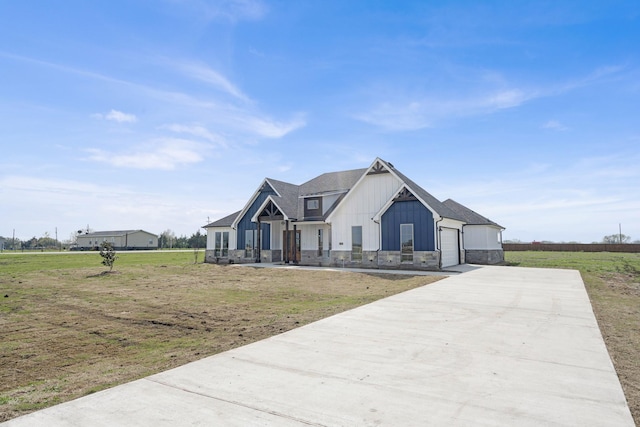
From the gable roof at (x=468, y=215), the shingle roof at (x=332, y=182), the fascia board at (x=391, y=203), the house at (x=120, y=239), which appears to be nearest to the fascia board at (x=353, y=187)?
the fascia board at (x=391, y=203)

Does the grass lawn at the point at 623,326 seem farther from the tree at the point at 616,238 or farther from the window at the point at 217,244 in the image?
the tree at the point at 616,238

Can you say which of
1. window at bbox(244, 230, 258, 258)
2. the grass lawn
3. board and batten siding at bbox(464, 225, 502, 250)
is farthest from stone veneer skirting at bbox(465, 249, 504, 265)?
window at bbox(244, 230, 258, 258)

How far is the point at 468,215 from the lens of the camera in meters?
27.9

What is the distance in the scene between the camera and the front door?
26.0m

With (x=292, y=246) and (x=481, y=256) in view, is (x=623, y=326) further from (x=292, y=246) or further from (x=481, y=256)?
(x=292, y=246)

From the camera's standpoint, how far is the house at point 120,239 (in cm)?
7044

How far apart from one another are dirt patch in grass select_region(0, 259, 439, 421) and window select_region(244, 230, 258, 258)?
12.2 m

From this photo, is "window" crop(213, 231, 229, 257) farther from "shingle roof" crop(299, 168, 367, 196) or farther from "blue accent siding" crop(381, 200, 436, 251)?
"blue accent siding" crop(381, 200, 436, 251)

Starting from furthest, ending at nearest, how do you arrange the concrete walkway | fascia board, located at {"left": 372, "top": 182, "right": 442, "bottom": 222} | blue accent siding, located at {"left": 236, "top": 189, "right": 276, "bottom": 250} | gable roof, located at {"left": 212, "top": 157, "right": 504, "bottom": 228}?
blue accent siding, located at {"left": 236, "top": 189, "right": 276, "bottom": 250}, gable roof, located at {"left": 212, "top": 157, "right": 504, "bottom": 228}, fascia board, located at {"left": 372, "top": 182, "right": 442, "bottom": 222}, the concrete walkway

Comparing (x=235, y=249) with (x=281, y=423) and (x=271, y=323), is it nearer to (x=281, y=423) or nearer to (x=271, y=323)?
(x=271, y=323)

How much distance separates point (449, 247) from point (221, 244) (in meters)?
18.2

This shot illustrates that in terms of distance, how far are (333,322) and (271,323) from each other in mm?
1354

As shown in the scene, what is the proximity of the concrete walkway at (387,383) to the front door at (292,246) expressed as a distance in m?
18.7

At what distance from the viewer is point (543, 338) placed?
626 cm
